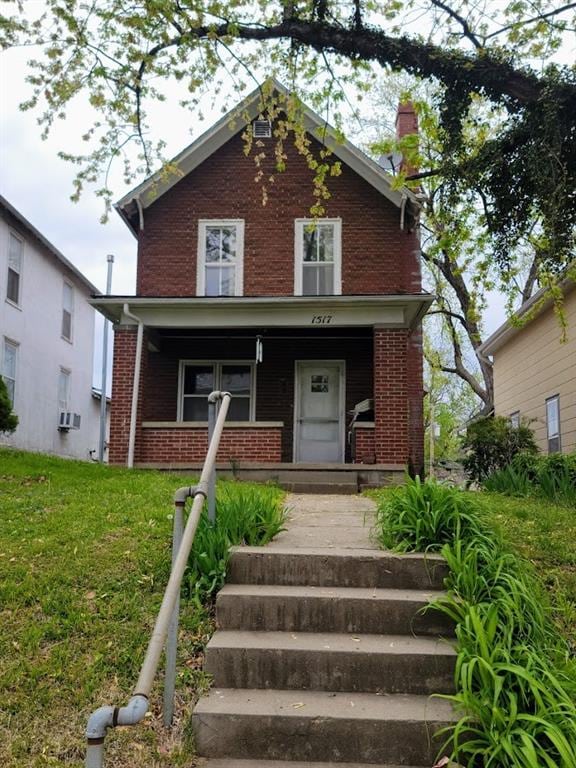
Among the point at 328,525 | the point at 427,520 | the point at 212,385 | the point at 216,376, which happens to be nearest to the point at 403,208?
the point at 216,376

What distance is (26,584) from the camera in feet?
14.0

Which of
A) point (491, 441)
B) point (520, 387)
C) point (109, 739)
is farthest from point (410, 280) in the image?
point (109, 739)

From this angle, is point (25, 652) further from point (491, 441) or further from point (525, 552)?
point (491, 441)

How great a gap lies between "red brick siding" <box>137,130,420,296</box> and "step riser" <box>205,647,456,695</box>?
995cm

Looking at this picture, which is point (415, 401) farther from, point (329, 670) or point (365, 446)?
point (329, 670)

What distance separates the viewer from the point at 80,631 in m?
3.80

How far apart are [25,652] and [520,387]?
14.9 m

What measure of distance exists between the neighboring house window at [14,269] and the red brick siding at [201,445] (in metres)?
8.52

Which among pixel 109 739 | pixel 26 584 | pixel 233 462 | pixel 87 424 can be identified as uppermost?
pixel 87 424

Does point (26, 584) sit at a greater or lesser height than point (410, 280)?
lesser

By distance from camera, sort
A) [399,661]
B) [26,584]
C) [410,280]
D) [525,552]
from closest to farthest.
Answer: [399,661], [26,584], [525,552], [410,280]

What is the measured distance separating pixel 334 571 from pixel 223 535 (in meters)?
0.80

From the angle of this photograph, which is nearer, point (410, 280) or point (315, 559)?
point (315, 559)

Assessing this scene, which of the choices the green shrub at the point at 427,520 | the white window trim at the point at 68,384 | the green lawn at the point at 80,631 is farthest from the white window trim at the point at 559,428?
the white window trim at the point at 68,384
